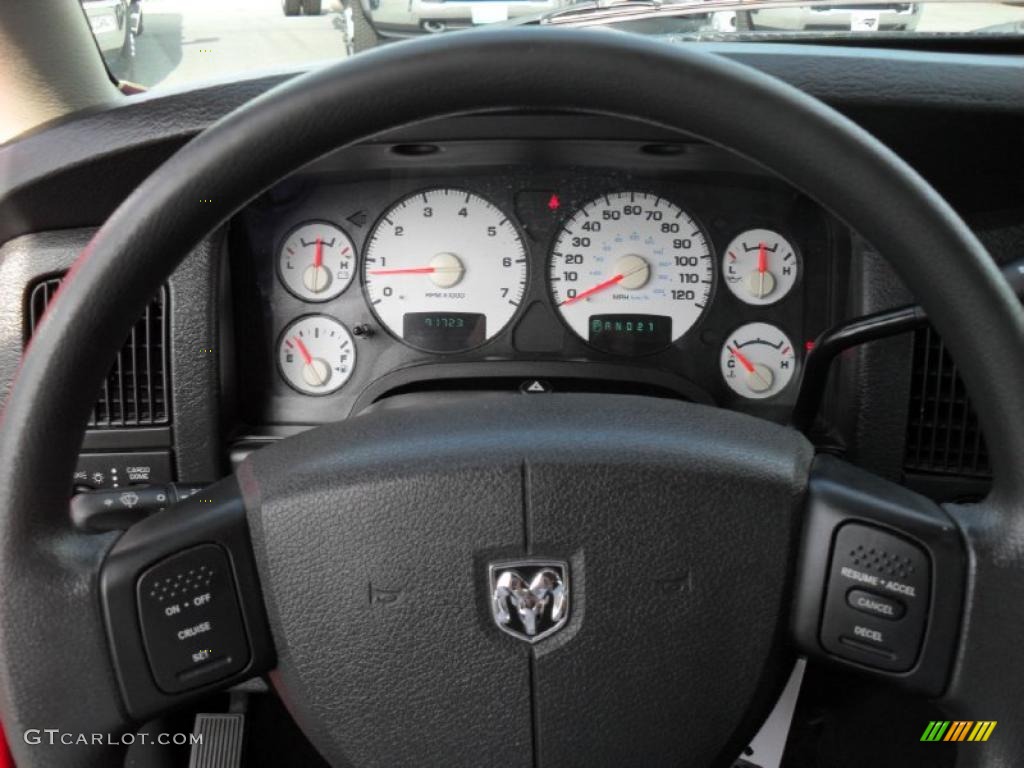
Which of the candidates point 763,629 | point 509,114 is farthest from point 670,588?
point 509,114

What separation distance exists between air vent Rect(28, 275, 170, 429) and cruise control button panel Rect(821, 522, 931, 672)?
127 centimetres

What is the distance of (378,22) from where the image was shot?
239 centimetres

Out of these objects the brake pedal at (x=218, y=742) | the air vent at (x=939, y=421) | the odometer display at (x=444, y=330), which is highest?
the odometer display at (x=444, y=330)

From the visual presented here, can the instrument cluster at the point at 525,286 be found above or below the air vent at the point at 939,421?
above

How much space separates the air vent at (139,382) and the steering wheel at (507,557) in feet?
3.18

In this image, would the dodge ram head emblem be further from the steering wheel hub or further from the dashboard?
the dashboard

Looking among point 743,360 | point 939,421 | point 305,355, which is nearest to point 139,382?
point 305,355

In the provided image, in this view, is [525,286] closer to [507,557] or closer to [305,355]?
[305,355]

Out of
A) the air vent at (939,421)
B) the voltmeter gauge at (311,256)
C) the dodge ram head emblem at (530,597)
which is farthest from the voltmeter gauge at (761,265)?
the dodge ram head emblem at (530,597)

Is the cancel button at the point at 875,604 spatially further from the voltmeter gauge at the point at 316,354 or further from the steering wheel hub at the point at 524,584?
the voltmeter gauge at the point at 316,354

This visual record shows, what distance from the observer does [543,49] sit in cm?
87

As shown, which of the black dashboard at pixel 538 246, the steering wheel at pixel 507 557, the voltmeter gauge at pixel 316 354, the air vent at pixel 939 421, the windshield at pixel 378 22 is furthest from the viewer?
the voltmeter gauge at pixel 316 354

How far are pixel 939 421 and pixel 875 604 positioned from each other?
102 cm

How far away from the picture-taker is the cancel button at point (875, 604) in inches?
38.4
